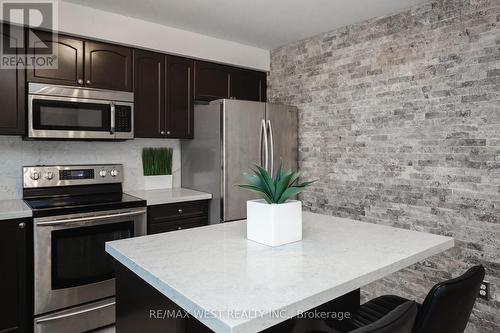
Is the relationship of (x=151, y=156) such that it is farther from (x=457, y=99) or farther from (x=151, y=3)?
(x=457, y=99)

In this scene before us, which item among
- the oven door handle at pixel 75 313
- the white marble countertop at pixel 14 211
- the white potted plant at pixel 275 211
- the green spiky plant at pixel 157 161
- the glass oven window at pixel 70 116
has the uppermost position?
the glass oven window at pixel 70 116

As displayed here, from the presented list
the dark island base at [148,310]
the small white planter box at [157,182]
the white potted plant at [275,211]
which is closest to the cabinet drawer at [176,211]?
the small white planter box at [157,182]

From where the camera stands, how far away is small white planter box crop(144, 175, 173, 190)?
3.41m

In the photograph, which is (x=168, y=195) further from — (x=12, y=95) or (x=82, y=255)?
(x=12, y=95)

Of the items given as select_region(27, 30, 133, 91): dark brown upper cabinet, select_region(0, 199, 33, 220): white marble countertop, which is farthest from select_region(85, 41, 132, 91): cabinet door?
select_region(0, 199, 33, 220): white marble countertop

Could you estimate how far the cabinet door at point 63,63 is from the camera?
256cm

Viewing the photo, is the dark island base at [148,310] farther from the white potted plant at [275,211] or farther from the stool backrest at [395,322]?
the stool backrest at [395,322]

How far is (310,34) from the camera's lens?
3410 mm

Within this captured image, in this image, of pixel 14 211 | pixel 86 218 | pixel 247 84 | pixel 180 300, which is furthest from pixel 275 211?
pixel 247 84

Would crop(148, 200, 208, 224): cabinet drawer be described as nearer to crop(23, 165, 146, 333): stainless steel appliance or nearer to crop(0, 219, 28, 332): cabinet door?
crop(23, 165, 146, 333): stainless steel appliance

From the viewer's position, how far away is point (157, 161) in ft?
11.4

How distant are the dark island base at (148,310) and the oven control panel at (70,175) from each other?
1.68m

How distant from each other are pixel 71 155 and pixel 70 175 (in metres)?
0.19

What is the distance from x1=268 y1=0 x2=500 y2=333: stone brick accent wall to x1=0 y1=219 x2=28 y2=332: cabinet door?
99.0 inches
